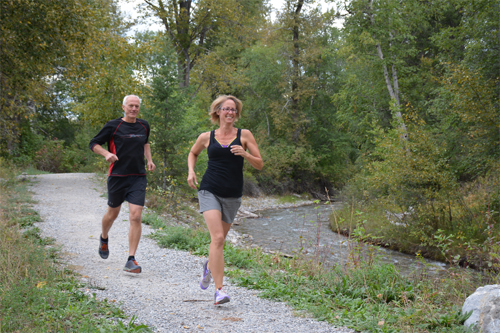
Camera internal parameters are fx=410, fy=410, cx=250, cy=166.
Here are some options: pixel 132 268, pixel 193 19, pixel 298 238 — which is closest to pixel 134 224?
pixel 132 268

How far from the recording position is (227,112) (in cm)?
482

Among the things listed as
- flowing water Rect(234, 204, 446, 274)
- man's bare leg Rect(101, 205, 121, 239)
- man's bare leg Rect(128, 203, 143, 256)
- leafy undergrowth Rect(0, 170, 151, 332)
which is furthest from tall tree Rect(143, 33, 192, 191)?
leafy undergrowth Rect(0, 170, 151, 332)

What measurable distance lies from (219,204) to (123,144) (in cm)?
201

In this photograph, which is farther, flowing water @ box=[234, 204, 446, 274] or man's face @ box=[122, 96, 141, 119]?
flowing water @ box=[234, 204, 446, 274]

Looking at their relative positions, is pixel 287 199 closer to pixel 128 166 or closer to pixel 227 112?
pixel 128 166

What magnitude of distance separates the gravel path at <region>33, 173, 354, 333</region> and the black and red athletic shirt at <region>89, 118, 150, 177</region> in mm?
1543

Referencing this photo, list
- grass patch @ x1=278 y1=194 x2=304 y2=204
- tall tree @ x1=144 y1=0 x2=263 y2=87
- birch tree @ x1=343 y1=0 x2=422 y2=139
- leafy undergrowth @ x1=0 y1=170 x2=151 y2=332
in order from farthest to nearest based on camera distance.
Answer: grass patch @ x1=278 y1=194 x2=304 y2=204, tall tree @ x1=144 y1=0 x2=263 y2=87, birch tree @ x1=343 y1=0 x2=422 y2=139, leafy undergrowth @ x1=0 y1=170 x2=151 y2=332

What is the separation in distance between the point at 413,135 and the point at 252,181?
18.1 meters

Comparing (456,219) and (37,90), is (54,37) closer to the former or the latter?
(37,90)

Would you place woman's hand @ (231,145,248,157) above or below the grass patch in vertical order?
above

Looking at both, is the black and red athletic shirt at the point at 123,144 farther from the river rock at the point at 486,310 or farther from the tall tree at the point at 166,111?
the tall tree at the point at 166,111

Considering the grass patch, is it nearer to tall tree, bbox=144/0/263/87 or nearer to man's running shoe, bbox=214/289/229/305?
tall tree, bbox=144/0/263/87

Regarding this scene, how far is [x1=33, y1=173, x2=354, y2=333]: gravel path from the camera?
4.25 m

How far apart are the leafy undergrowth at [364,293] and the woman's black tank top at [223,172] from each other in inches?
61.6
